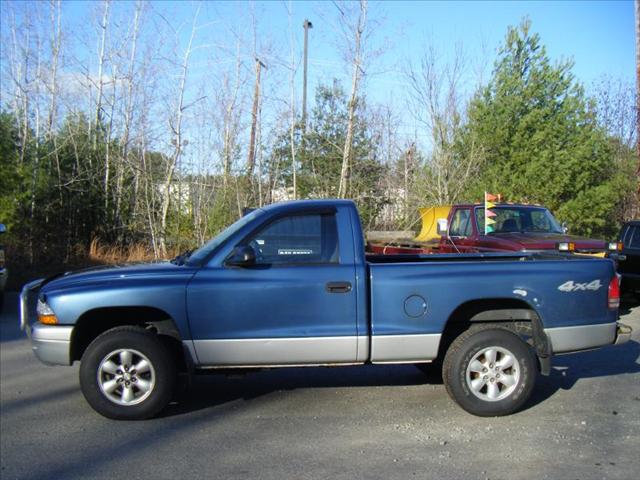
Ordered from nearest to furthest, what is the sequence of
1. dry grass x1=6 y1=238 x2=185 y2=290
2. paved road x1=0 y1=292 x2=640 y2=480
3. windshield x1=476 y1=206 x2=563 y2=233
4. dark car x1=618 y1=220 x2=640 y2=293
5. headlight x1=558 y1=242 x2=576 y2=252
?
paved road x1=0 y1=292 x2=640 y2=480, headlight x1=558 y1=242 x2=576 y2=252, windshield x1=476 y1=206 x2=563 y2=233, dark car x1=618 y1=220 x2=640 y2=293, dry grass x1=6 y1=238 x2=185 y2=290

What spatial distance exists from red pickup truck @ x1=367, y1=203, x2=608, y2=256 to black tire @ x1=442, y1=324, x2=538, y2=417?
4.33 meters

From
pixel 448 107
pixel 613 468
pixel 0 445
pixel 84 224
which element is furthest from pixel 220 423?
pixel 448 107

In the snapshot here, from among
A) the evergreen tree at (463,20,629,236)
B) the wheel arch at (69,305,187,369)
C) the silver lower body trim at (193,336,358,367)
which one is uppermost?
the evergreen tree at (463,20,629,236)

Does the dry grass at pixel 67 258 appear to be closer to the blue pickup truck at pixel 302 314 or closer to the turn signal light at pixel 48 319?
the turn signal light at pixel 48 319

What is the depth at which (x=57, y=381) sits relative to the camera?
6426 mm

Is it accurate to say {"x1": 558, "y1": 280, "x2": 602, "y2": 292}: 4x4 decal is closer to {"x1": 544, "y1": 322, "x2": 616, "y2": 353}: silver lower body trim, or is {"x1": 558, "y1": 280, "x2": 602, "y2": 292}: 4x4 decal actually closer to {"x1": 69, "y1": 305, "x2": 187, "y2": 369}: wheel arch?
{"x1": 544, "y1": 322, "x2": 616, "y2": 353}: silver lower body trim

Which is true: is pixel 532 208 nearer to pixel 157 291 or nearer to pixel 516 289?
pixel 516 289

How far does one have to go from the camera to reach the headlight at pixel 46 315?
5027 mm

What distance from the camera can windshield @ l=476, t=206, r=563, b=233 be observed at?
10617 millimetres

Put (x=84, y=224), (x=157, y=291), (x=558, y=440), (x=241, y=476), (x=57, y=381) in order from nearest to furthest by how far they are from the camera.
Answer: (x=241, y=476) → (x=558, y=440) → (x=157, y=291) → (x=57, y=381) → (x=84, y=224)

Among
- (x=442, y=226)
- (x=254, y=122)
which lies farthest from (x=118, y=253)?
(x=442, y=226)

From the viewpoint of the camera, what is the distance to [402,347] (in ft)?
16.6

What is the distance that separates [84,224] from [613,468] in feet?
50.2

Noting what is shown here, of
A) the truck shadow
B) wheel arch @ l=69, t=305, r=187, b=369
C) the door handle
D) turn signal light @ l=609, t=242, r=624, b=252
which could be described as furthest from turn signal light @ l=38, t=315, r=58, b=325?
turn signal light @ l=609, t=242, r=624, b=252
